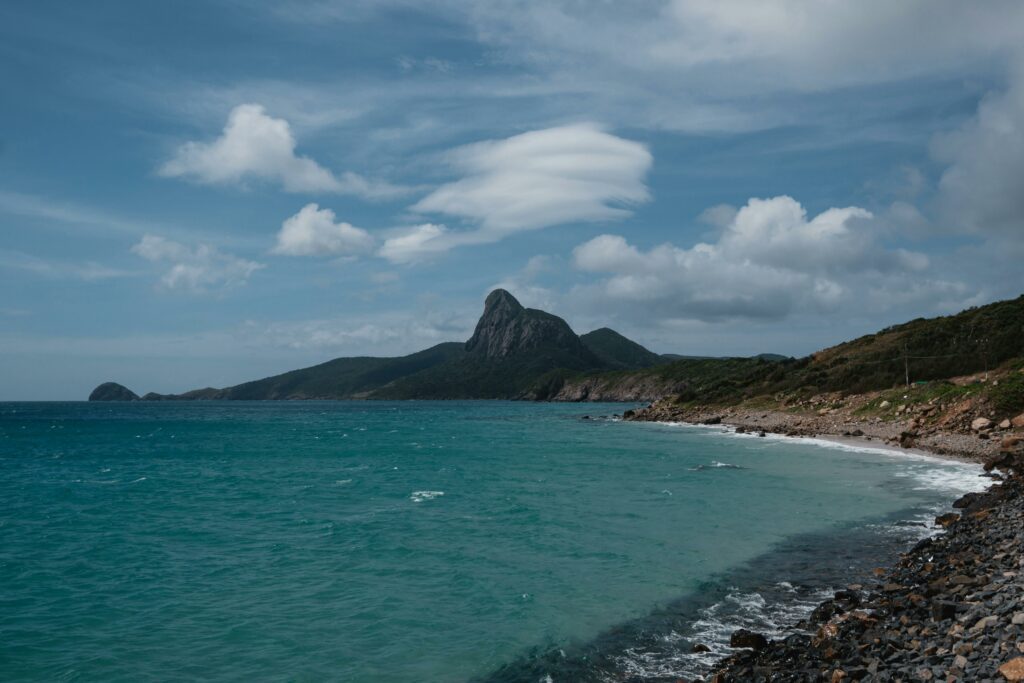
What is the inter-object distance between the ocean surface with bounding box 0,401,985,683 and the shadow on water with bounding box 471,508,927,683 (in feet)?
0.26

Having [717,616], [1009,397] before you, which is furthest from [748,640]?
[1009,397]

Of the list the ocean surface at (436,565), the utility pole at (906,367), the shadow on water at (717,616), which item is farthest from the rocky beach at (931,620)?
the utility pole at (906,367)

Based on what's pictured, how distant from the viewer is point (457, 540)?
83.8 feet

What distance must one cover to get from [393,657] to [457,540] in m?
11.0

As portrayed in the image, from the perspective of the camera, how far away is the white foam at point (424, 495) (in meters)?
35.2

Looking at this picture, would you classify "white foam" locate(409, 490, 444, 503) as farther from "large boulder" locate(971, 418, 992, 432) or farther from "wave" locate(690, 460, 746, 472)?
"large boulder" locate(971, 418, 992, 432)

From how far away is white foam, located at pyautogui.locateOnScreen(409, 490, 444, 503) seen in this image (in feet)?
116

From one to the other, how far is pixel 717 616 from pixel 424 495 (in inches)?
897

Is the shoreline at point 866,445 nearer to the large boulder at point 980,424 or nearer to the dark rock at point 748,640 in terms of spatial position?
the large boulder at point 980,424

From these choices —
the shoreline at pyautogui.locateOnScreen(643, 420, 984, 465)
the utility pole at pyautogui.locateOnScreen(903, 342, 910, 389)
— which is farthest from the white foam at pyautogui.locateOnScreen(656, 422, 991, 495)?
the utility pole at pyautogui.locateOnScreen(903, 342, 910, 389)

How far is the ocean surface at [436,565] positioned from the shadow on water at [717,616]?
78mm

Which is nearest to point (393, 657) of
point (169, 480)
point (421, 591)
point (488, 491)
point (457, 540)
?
point (421, 591)

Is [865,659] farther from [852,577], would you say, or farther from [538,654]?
[852,577]

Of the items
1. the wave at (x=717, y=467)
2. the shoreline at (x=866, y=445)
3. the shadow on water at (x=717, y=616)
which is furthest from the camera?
the wave at (x=717, y=467)
